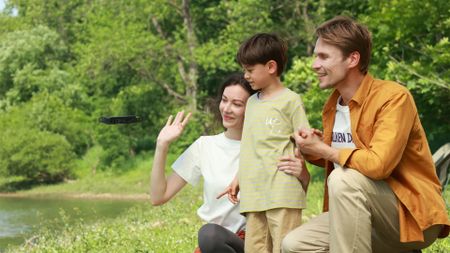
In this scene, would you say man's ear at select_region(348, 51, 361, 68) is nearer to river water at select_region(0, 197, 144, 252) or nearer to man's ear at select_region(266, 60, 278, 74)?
man's ear at select_region(266, 60, 278, 74)

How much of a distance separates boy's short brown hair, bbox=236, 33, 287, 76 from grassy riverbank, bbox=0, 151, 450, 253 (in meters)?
2.25

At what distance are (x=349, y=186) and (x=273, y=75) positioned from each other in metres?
0.96

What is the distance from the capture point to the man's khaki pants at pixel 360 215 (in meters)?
3.75

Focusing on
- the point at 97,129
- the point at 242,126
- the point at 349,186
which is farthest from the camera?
the point at 97,129

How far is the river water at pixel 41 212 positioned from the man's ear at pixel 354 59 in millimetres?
11649

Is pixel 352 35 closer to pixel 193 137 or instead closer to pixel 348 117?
pixel 348 117

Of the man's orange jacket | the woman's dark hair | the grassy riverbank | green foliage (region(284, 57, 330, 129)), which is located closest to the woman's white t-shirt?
the woman's dark hair

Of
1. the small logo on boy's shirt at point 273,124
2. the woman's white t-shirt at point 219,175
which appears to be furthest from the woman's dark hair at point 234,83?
the small logo on boy's shirt at point 273,124

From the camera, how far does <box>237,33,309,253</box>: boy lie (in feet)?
13.9

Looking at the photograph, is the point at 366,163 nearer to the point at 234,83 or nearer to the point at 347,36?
the point at 347,36

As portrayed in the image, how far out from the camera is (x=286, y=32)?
28.5 metres

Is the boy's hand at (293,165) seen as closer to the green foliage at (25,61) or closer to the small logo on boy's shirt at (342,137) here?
the small logo on boy's shirt at (342,137)

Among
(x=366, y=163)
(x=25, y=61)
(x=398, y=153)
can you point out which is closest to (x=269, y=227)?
(x=366, y=163)

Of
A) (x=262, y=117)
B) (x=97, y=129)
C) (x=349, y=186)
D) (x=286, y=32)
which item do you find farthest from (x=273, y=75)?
(x=97, y=129)
